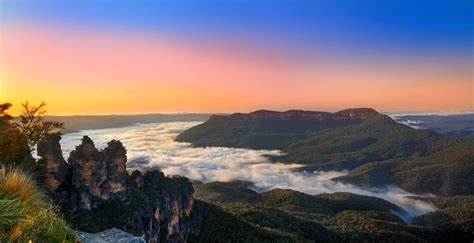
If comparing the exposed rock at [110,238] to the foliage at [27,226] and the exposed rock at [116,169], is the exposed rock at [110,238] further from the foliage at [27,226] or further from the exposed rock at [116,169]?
the exposed rock at [116,169]

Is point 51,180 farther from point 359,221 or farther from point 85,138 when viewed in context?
point 359,221

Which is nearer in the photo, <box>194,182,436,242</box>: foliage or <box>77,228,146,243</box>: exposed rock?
<box>77,228,146,243</box>: exposed rock

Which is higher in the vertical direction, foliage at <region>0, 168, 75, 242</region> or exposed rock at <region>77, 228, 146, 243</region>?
foliage at <region>0, 168, 75, 242</region>

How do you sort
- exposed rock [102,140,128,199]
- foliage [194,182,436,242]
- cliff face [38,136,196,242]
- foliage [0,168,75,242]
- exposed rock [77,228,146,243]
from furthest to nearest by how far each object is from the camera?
foliage [194,182,436,242]
exposed rock [102,140,128,199]
cliff face [38,136,196,242]
exposed rock [77,228,146,243]
foliage [0,168,75,242]

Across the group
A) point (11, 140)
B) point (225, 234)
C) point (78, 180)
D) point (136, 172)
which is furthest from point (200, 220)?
point (11, 140)

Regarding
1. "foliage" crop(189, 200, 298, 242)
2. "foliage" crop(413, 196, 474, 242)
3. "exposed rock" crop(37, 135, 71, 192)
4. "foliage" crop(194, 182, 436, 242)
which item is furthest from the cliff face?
"foliage" crop(413, 196, 474, 242)

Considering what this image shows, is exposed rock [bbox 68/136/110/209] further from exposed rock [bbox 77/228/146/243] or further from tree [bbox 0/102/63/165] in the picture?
exposed rock [bbox 77/228/146/243]

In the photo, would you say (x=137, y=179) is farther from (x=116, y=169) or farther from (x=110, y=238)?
(x=110, y=238)
